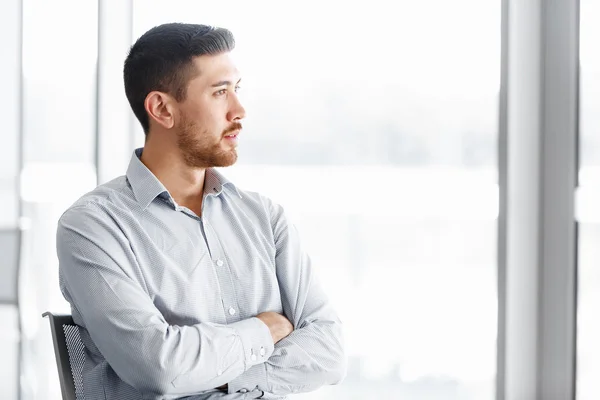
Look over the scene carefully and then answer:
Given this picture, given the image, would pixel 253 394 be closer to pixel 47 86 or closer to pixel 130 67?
pixel 130 67

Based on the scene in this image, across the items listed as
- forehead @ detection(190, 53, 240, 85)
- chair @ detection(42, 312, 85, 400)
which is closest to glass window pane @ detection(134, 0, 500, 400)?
forehead @ detection(190, 53, 240, 85)

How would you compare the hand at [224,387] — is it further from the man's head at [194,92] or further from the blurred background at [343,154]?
the blurred background at [343,154]

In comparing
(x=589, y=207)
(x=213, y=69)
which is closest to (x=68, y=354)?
(x=213, y=69)

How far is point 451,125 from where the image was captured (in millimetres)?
3055

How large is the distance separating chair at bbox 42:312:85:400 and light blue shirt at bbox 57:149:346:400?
0.02 metres

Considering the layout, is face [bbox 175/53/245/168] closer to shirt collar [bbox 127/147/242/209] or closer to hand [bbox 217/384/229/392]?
shirt collar [bbox 127/147/242/209]

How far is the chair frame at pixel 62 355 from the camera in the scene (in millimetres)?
1689

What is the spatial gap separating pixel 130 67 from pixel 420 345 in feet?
5.75

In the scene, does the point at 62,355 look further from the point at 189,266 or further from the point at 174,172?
the point at 174,172

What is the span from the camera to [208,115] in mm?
1957

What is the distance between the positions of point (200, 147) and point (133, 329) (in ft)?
1.73

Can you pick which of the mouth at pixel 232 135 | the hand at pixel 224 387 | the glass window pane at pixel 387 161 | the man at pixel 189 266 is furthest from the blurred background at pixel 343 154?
the hand at pixel 224 387

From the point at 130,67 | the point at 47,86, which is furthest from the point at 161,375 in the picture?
the point at 47,86

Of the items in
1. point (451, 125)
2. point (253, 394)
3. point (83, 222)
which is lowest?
point (253, 394)
